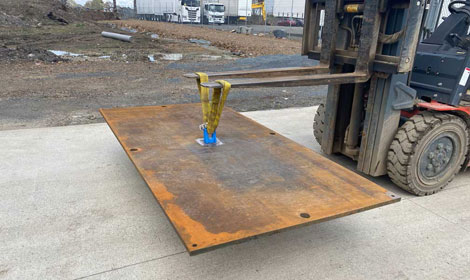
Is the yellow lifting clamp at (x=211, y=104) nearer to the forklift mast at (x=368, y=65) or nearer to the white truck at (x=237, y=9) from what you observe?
the forklift mast at (x=368, y=65)

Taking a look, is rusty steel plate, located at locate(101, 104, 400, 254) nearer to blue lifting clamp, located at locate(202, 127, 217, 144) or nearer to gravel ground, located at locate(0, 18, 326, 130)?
blue lifting clamp, located at locate(202, 127, 217, 144)

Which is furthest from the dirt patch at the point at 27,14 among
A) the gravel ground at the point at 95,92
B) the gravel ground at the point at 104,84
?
the gravel ground at the point at 95,92

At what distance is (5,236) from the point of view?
2.91 meters

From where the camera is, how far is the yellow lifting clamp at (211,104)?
2.91 m

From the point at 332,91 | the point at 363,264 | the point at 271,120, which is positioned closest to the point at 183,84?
the point at 271,120

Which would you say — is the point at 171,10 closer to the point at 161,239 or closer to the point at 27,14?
the point at 27,14

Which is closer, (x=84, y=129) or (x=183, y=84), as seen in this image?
(x=84, y=129)

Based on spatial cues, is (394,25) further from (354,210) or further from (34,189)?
(34,189)

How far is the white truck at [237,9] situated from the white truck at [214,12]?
2.56m

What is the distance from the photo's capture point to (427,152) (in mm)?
3695

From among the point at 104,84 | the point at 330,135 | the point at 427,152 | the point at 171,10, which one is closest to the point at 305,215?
the point at 427,152

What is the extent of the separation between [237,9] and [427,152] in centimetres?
4098

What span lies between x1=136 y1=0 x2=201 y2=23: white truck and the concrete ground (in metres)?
36.8

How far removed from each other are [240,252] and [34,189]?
90.1 inches
